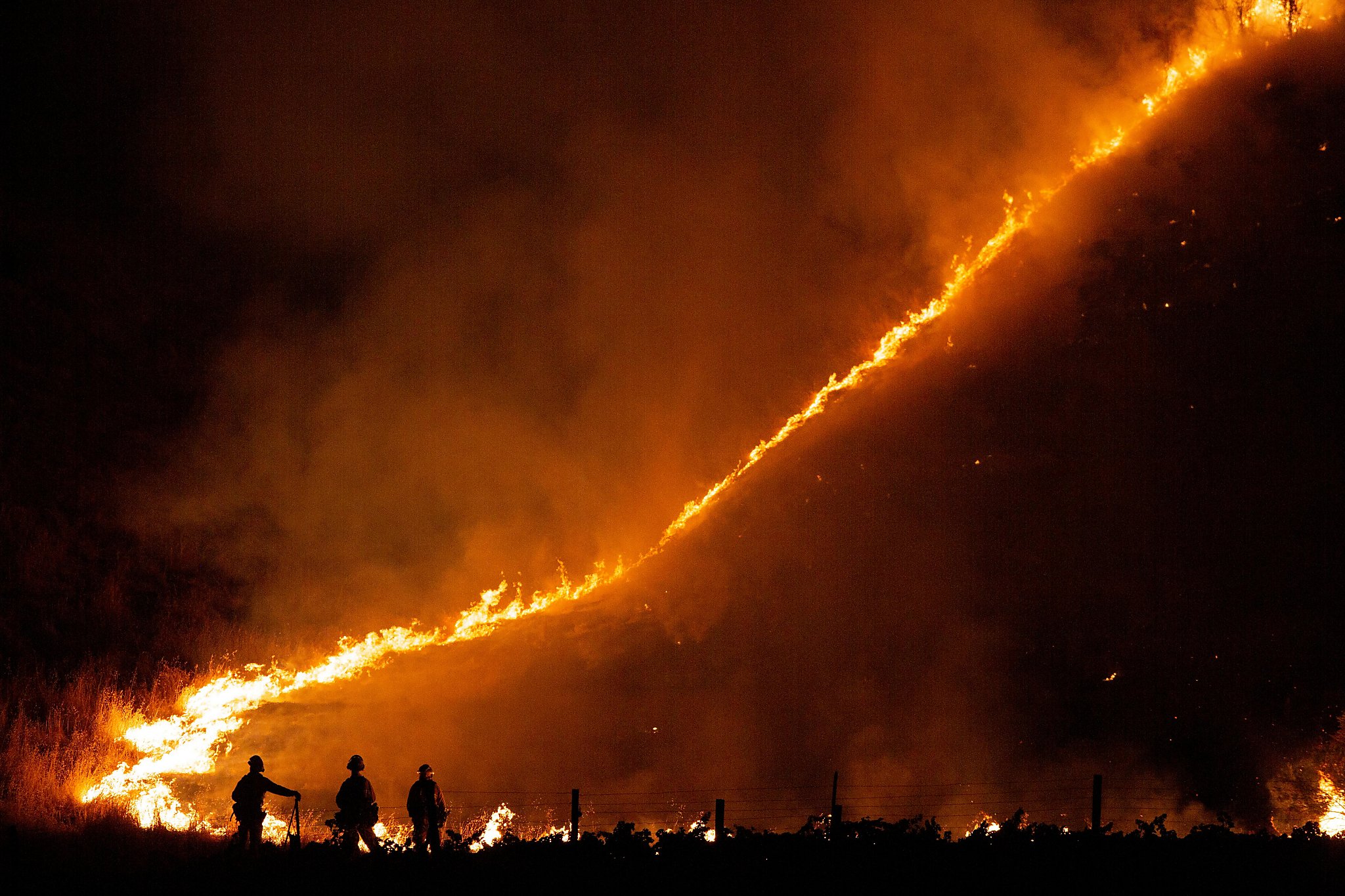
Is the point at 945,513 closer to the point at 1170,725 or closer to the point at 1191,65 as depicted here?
the point at 1170,725

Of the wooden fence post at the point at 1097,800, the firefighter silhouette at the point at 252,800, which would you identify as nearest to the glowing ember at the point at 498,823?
the firefighter silhouette at the point at 252,800

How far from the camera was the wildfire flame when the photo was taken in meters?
12.5

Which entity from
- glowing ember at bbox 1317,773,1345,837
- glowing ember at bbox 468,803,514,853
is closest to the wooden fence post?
glowing ember at bbox 1317,773,1345,837

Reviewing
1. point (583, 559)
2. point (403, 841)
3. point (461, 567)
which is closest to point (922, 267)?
point (583, 559)

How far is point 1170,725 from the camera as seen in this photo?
537 inches

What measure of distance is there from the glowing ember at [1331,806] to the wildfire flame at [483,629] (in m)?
0.02

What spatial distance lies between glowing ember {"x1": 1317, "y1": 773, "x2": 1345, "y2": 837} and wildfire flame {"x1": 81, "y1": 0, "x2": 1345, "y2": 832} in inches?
0.9

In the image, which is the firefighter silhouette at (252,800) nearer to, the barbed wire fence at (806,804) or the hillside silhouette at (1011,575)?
the barbed wire fence at (806,804)

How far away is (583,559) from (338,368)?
659 centimetres

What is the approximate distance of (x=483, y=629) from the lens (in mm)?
15609

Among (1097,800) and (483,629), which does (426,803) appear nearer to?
(483,629)

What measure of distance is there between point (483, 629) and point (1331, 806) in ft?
39.7

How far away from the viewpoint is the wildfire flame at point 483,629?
41.1 ft

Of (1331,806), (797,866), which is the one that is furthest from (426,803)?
(1331,806)
